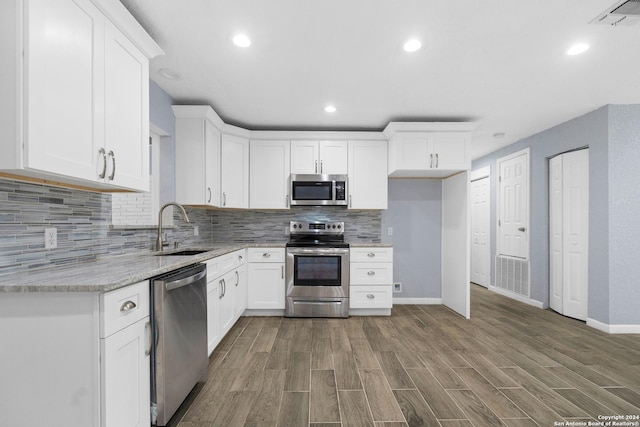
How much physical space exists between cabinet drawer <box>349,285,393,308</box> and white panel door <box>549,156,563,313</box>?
221 centimetres

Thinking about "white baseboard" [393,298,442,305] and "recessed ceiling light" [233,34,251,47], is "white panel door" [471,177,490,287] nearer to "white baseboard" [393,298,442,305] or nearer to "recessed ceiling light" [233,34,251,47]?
"white baseboard" [393,298,442,305]

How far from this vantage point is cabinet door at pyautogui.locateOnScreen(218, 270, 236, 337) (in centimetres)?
267

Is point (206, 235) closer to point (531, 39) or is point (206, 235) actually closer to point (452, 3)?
point (452, 3)

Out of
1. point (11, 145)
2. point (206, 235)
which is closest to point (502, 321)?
point (206, 235)

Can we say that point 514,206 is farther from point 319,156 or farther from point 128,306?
point 128,306

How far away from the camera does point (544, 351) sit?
262 centimetres

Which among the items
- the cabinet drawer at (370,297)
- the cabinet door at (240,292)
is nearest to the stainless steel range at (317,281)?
the cabinet drawer at (370,297)

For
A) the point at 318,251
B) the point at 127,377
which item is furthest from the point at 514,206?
the point at 127,377

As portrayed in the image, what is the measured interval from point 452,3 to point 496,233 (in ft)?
13.7

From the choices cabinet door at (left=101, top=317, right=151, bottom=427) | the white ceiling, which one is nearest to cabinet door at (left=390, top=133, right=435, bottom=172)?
the white ceiling

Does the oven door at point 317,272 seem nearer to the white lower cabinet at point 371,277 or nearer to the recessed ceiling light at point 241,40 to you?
the white lower cabinet at point 371,277

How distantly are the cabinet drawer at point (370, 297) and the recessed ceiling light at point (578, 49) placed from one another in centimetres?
272

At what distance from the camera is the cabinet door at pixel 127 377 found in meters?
1.19

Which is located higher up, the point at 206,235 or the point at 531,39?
the point at 531,39
